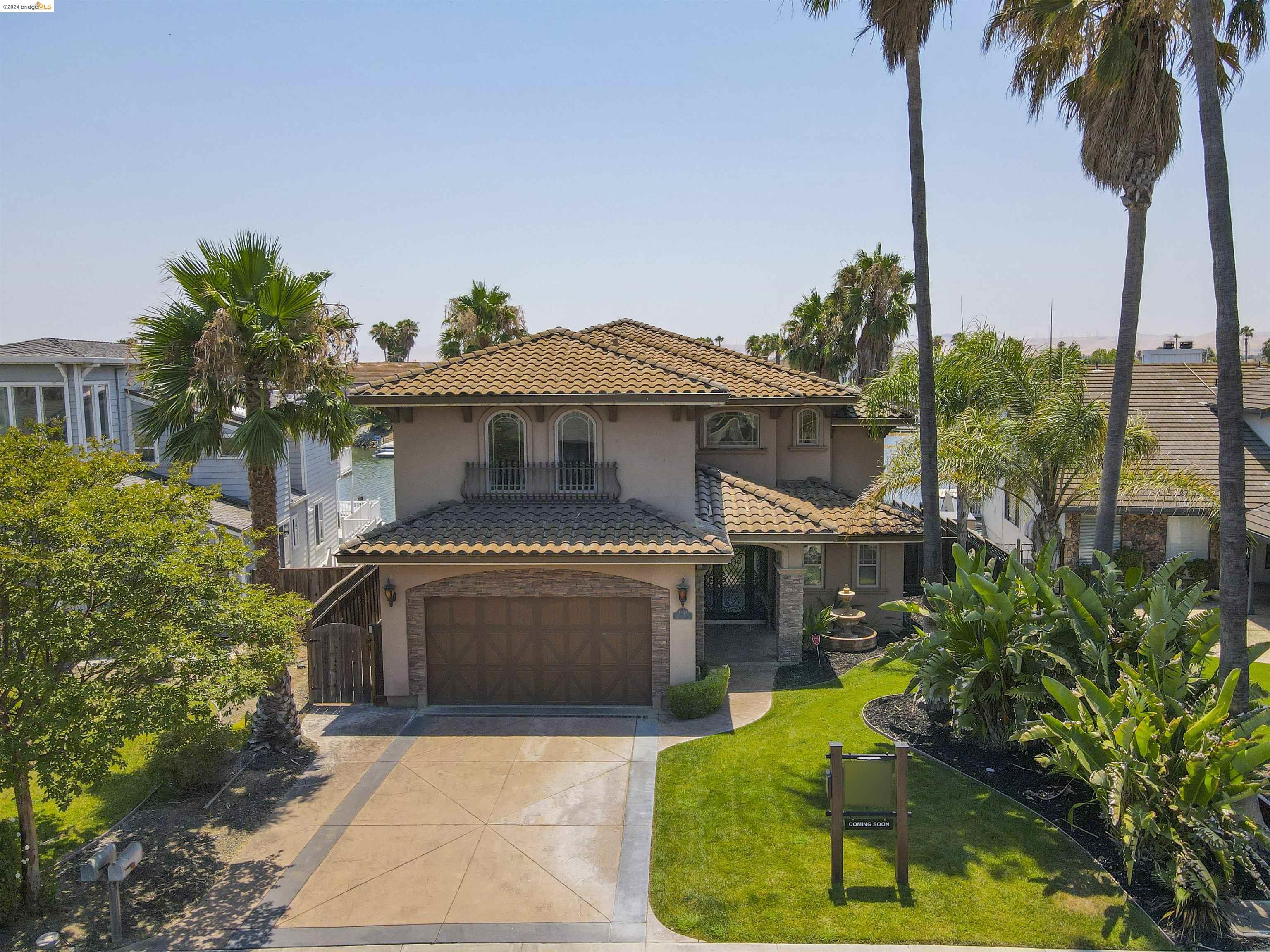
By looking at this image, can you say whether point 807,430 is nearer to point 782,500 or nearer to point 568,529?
point 782,500

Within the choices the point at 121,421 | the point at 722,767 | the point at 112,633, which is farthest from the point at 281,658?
the point at 121,421

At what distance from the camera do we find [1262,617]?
64.6 feet

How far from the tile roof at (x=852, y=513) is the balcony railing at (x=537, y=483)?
5.38 meters

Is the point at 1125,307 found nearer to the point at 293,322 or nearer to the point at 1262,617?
the point at 1262,617

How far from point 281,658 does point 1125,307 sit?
13211 mm

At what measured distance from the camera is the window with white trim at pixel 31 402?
20.5 meters

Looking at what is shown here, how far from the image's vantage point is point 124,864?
8.91m

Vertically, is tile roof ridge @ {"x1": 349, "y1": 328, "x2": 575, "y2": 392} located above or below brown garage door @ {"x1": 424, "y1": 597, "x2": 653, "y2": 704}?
above

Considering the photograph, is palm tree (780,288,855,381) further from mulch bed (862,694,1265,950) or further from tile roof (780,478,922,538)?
mulch bed (862,694,1265,950)

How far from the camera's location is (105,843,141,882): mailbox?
887 centimetres

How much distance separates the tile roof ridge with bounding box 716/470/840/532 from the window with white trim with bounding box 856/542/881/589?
1531mm

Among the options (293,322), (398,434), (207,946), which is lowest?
(207,946)

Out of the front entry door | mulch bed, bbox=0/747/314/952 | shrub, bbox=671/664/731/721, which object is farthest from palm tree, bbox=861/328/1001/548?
mulch bed, bbox=0/747/314/952

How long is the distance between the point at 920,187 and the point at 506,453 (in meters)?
8.86
